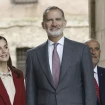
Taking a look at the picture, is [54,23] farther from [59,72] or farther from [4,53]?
[4,53]

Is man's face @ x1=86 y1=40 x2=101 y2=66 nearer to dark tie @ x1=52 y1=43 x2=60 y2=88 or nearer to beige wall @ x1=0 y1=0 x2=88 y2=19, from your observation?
Result: dark tie @ x1=52 y1=43 x2=60 y2=88

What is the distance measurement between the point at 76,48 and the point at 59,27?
26 centimetres

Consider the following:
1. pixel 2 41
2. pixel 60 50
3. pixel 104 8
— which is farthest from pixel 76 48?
pixel 104 8

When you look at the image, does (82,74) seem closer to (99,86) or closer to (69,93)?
(69,93)

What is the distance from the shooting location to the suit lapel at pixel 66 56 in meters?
5.32

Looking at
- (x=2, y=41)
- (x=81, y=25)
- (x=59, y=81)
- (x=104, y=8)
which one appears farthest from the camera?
(x=81, y=25)

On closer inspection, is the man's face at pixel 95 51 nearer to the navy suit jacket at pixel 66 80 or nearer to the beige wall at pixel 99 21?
the navy suit jacket at pixel 66 80

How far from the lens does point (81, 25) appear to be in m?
16.1

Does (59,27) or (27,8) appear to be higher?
(59,27)

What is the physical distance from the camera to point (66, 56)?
5.38 m

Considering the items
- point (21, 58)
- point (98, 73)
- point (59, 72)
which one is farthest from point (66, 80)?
point (21, 58)

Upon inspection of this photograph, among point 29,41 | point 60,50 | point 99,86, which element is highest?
point 60,50

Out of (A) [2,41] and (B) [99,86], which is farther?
(B) [99,86]

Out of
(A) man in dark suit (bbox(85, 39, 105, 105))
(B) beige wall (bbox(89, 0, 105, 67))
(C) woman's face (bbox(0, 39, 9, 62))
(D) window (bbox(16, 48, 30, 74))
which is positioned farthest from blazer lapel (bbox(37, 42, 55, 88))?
(D) window (bbox(16, 48, 30, 74))
